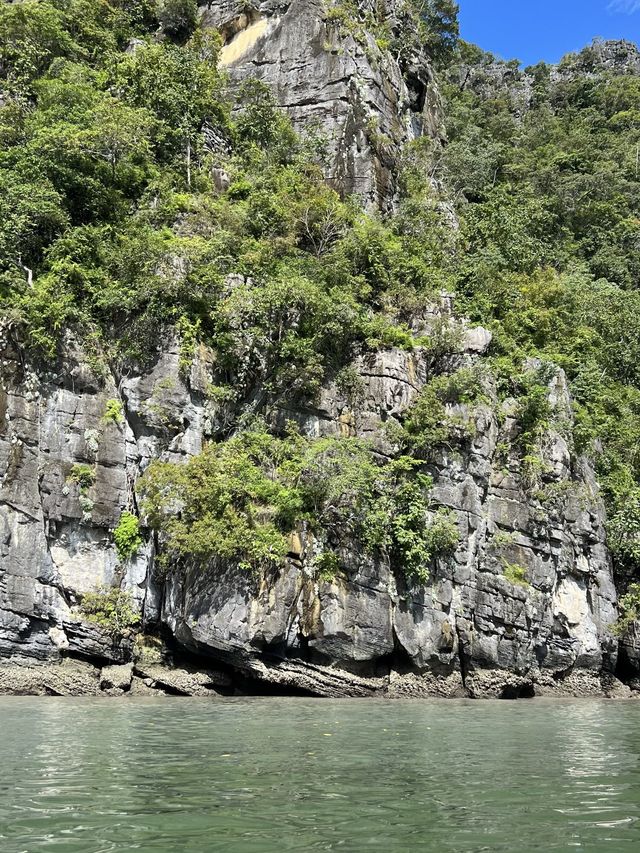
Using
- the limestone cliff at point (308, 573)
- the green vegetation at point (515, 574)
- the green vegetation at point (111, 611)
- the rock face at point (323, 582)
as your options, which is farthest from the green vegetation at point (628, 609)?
the green vegetation at point (111, 611)

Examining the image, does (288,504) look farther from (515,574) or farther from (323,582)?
(515,574)

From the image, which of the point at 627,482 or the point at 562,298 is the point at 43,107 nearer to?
the point at 562,298

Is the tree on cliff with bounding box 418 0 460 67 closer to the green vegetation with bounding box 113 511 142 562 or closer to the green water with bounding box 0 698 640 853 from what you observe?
the green vegetation with bounding box 113 511 142 562

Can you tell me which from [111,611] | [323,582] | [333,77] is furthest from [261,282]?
[333,77]

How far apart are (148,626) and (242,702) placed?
4.29 metres

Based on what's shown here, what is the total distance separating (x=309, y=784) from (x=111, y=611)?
12.9 meters

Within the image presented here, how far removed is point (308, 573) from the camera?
19438 mm

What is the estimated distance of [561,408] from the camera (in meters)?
25.1

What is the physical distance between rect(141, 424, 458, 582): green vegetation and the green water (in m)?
5.57

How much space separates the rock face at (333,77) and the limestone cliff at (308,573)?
393 inches

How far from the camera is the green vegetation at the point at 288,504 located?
61.9ft

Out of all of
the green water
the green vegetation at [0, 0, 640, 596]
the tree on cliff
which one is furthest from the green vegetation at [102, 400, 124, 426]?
the tree on cliff

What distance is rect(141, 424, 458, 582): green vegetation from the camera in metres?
18.9

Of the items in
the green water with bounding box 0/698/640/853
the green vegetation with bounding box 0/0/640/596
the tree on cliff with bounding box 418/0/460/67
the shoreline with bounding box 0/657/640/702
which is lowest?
the shoreline with bounding box 0/657/640/702
